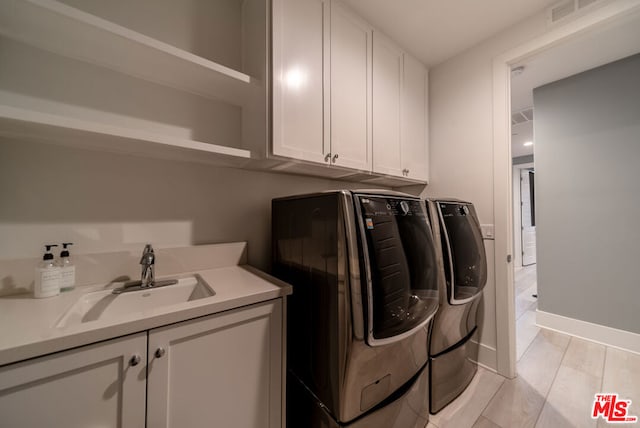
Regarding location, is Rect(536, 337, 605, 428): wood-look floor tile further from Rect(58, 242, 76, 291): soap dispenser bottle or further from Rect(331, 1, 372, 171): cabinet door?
Rect(58, 242, 76, 291): soap dispenser bottle

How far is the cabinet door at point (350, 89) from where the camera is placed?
1450mm

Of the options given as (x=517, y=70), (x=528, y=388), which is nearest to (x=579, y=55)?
(x=517, y=70)

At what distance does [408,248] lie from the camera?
1.09m

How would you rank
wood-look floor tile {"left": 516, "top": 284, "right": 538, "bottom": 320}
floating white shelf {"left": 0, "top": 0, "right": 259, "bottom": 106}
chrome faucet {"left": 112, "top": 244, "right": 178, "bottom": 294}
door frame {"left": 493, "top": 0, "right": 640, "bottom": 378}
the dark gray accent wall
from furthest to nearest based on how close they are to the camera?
the dark gray accent wall < wood-look floor tile {"left": 516, "top": 284, "right": 538, "bottom": 320} < door frame {"left": 493, "top": 0, "right": 640, "bottom": 378} < chrome faucet {"left": 112, "top": 244, "right": 178, "bottom": 294} < floating white shelf {"left": 0, "top": 0, "right": 259, "bottom": 106}

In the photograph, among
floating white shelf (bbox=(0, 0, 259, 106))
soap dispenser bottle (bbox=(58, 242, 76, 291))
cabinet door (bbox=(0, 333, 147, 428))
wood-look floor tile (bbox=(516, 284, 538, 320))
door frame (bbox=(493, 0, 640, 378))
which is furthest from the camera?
wood-look floor tile (bbox=(516, 284, 538, 320))

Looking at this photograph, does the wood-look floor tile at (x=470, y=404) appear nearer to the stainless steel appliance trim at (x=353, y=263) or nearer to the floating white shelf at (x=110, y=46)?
the stainless steel appliance trim at (x=353, y=263)

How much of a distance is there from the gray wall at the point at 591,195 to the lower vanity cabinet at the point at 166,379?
10.1ft

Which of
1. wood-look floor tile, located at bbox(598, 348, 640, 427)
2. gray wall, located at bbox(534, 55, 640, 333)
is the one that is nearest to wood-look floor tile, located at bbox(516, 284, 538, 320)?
gray wall, located at bbox(534, 55, 640, 333)

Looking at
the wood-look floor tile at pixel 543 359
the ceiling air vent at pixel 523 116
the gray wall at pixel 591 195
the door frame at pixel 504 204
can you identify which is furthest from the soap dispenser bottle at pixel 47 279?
the ceiling air vent at pixel 523 116

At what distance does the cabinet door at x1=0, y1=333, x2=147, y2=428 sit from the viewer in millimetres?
545

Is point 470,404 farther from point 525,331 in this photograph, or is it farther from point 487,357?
point 525,331

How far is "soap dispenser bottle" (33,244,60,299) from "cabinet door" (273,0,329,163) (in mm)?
1012

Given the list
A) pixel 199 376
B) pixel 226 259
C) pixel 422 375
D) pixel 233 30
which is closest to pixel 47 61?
pixel 233 30

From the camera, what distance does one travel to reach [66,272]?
91 centimetres
